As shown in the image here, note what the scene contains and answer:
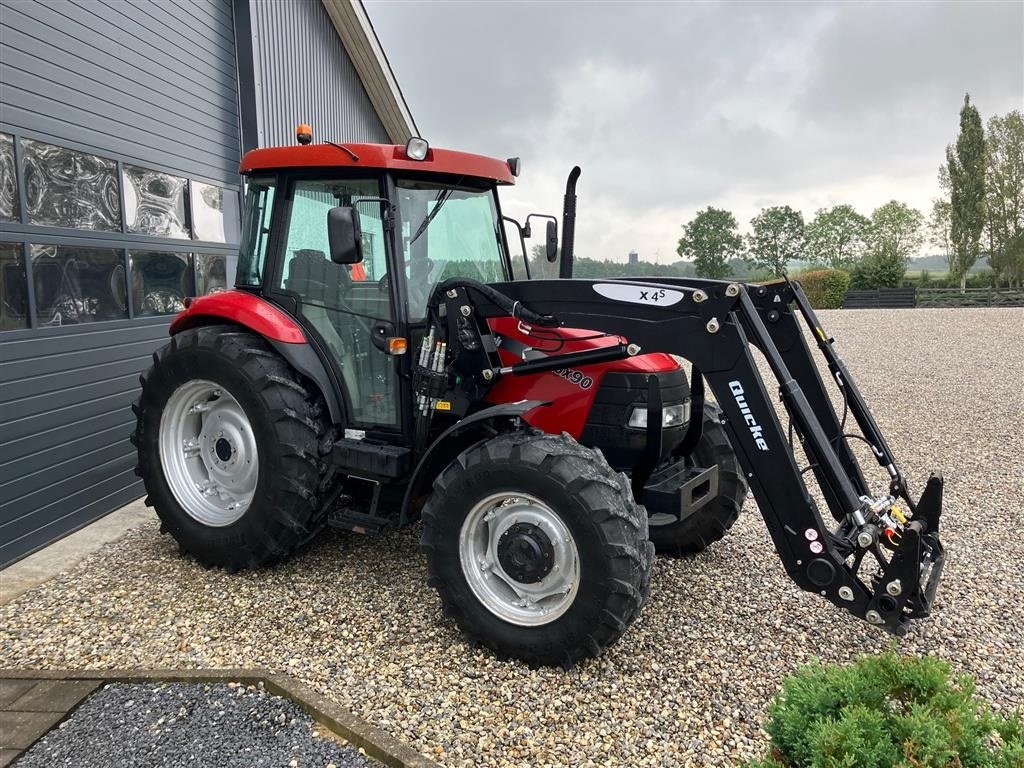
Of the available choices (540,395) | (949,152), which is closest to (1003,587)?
(540,395)

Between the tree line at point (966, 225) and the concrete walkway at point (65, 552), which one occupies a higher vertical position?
the tree line at point (966, 225)

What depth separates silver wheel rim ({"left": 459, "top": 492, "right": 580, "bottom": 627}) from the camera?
312 centimetres

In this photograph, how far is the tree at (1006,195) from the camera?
3881 cm

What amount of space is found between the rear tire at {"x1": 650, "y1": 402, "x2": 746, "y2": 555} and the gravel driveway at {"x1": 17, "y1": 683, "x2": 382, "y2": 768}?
7.04ft

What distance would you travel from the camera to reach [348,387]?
13.3 ft

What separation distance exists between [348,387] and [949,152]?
47.3 meters

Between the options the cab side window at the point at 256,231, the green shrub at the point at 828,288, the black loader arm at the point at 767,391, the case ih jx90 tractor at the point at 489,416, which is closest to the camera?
the black loader arm at the point at 767,391

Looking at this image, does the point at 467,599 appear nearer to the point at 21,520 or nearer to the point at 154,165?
the point at 21,520

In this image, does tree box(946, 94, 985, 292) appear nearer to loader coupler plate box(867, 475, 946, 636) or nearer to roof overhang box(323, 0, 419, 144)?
roof overhang box(323, 0, 419, 144)

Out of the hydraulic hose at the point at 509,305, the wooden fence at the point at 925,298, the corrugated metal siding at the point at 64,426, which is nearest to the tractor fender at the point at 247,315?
the hydraulic hose at the point at 509,305

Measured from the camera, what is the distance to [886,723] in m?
1.81

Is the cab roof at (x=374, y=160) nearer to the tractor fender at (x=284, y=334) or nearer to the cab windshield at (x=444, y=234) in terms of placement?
the cab windshield at (x=444, y=234)

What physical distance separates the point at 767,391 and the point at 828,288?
30.0 m

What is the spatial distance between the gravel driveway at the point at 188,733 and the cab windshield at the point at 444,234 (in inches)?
77.5
